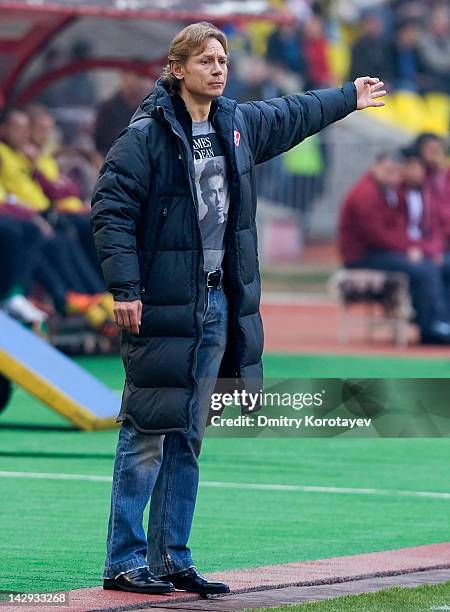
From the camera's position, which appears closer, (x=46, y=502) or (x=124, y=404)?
(x=124, y=404)

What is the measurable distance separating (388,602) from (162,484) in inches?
38.3

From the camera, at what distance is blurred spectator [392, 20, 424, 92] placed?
31344 mm

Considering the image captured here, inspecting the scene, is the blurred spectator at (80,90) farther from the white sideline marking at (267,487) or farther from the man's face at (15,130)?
the white sideline marking at (267,487)

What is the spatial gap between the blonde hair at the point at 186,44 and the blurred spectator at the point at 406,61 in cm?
2455

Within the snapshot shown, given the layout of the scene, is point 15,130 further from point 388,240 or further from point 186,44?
point 186,44

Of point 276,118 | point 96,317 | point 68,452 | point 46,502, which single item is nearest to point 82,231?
point 96,317

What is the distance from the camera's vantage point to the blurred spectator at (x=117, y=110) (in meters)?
20.3

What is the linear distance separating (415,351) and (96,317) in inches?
133

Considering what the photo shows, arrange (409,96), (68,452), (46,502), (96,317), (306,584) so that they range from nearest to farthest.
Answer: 1. (306,584)
2. (46,502)
3. (68,452)
4. (96,317)
5. (409,96)

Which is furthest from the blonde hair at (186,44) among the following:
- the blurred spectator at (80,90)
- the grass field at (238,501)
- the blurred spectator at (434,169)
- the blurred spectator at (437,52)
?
the blurred spectator at (437,52)

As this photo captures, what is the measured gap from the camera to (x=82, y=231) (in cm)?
1906

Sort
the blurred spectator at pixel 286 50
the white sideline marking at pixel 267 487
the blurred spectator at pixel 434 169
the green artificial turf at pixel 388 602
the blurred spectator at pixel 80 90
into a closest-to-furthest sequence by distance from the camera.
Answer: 1. the green artificial turf at pixel 388 602
2. the white sideline marking at pixel 267 487
3. the blurred spectator at pixel 434 169
4. the blurred spectator at pixel 80 90
5. the blurred spectator at pixel 286 50

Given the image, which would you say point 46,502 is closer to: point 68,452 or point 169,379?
point 68,452

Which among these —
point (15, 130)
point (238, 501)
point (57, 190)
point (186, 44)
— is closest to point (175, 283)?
point (186, 44)
